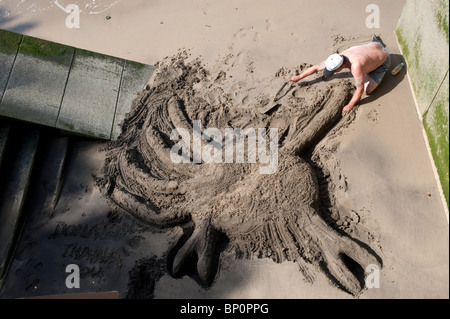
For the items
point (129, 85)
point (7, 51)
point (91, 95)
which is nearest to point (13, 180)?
point (91, 95)

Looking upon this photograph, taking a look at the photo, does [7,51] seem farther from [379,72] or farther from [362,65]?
[379,72]

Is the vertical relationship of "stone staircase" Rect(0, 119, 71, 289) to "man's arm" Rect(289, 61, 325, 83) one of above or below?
below

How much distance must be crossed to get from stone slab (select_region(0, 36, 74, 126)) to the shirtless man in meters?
3.02

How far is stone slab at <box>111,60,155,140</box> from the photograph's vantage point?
452cm

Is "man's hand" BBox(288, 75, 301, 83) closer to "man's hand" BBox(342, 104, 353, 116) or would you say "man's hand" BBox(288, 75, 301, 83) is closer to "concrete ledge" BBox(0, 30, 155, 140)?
"man's hand" BBox(342, 104, 353, 116)

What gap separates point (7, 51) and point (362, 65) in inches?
156

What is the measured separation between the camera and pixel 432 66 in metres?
3.69

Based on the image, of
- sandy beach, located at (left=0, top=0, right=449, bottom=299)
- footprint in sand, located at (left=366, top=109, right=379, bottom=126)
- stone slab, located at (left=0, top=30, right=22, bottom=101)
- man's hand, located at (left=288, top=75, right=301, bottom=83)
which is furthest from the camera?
man's hand, located at (left=288, top=75, right=301, bottom=83)

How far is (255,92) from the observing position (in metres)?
4.51

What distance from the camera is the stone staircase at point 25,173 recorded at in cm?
384

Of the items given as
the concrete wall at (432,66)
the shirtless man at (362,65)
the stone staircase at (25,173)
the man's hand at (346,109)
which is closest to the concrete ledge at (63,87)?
the stone staircase at (25,173)

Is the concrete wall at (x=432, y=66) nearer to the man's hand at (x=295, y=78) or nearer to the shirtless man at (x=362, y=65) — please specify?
the shirtless man at (x=362, y=65)

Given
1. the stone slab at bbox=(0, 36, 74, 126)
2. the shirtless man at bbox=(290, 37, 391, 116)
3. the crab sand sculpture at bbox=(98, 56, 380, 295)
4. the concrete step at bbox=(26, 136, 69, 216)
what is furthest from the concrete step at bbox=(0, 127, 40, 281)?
the shirtless man at bbox=(290, 37, 391, 116)

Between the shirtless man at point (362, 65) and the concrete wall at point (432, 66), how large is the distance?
13.1 inches
